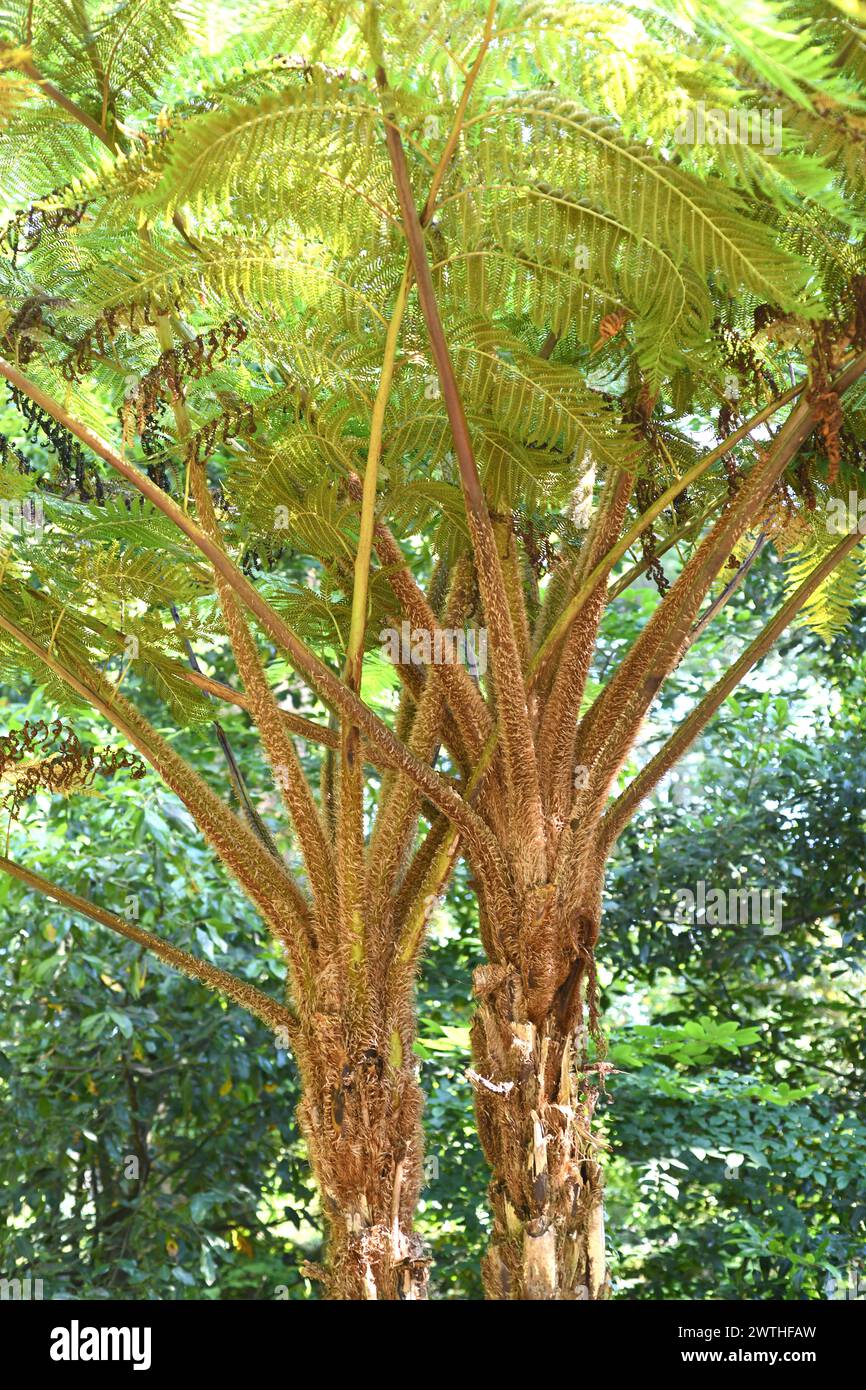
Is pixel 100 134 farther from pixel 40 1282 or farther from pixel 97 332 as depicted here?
pixel 40 1282

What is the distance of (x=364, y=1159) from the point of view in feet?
6.29

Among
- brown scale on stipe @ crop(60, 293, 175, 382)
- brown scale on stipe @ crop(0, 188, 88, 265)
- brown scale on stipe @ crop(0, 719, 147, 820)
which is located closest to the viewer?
brown scale on stipe @ crop(60, 293, 175, 382)

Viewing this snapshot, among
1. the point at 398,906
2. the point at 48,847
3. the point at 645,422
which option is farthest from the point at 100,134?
the point at 48,847

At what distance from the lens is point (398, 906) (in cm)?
211

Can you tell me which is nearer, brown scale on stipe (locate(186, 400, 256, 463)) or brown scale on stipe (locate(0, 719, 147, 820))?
brown scale on stipe (locate(186, 400, 256, 463))

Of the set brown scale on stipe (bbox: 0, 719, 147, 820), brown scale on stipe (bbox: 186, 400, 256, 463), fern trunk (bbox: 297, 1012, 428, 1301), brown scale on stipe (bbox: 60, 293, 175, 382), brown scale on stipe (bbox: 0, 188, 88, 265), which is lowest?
fern trunk (bbox: 297, 1012, 428, 1301)

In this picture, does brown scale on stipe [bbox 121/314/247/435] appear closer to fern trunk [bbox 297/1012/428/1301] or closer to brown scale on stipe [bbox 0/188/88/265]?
brown scale on stipe [bbox 0/188/88/265]

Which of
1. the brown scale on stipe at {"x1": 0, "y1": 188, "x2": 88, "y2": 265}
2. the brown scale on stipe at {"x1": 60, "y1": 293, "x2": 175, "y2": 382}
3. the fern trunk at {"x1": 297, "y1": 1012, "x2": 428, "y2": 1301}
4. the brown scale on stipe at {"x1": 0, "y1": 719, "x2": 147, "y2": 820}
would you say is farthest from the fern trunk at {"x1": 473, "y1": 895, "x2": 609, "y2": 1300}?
the brown scale on stipe at {"x1": 0, "y1": 188, "x2": 88, "y2": 265}

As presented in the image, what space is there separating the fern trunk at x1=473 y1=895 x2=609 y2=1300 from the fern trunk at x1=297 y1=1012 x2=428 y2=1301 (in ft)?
0.40

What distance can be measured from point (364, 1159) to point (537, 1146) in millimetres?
253

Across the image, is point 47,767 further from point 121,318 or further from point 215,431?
A: point 121,318

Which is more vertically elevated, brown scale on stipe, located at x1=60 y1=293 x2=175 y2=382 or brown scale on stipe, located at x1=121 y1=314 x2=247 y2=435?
brown scale on stipe, located at x1=60 y1=293 x2=175 y2=382

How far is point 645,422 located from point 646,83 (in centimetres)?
67

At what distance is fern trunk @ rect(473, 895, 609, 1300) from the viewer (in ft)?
6.35
